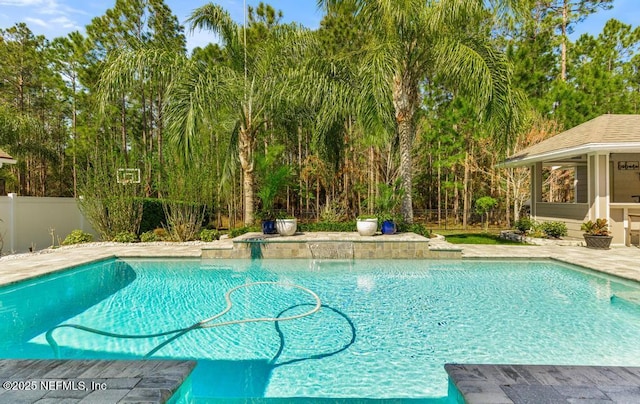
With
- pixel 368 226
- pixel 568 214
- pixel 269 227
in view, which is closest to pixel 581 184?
pixel 568 214

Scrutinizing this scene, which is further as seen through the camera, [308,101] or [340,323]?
[308,101]

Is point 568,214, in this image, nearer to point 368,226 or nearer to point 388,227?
point 388,227

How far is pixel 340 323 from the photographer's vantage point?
4.29m

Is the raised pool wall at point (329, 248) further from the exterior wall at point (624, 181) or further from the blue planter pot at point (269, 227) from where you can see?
the exterior wall at point (624, 181)

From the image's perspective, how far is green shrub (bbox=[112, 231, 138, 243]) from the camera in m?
10.4

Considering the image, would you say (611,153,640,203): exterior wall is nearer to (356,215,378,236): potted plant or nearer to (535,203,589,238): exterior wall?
(535,203,589,238): exterior wall

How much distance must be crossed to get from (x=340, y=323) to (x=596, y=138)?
29.9ft

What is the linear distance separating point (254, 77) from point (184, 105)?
2.65 metres

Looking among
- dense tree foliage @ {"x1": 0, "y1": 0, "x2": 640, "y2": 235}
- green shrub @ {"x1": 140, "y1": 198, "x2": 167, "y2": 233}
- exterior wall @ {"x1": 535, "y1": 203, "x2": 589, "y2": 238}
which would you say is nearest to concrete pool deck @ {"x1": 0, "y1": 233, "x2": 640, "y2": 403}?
exterior wall @ {"x1": 535, "y1": 203, "x2": 589, "y2": 238}

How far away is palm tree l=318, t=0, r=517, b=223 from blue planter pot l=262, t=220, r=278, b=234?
14.1 ft

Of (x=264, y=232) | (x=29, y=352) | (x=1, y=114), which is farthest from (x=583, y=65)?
(x=1, y=114)

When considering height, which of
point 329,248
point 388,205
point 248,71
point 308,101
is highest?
point 248,71

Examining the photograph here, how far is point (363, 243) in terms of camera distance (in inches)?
337

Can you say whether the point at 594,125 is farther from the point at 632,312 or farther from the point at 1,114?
the point at 1,114
